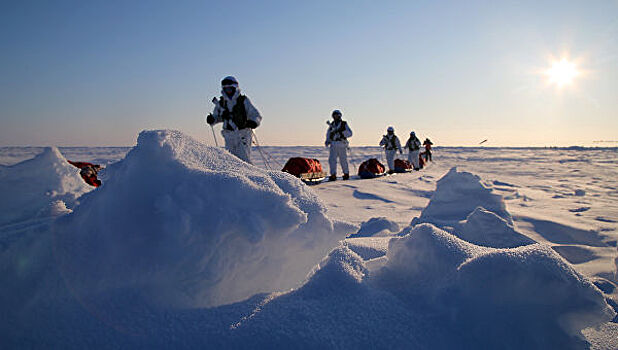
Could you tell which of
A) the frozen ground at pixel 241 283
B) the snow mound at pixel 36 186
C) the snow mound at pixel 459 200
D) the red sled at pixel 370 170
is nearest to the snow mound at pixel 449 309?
the frozen ground at pixel 241 283

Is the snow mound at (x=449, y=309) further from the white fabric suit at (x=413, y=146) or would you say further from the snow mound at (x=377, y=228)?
the white fabric suit at (x=413, y=146)

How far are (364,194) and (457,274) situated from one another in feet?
17.0

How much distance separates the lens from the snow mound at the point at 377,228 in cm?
302

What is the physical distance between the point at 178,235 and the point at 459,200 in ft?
11.8

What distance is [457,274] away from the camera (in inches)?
40.9

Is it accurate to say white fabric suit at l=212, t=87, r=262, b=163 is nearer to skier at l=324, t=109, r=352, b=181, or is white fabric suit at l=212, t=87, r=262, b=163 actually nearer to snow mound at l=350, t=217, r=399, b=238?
snow mound at l=350, t=217, r=399, b=238

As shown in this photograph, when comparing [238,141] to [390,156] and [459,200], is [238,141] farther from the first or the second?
[390,156]

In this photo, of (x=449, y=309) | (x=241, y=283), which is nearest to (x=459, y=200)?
(x=449, y=309)

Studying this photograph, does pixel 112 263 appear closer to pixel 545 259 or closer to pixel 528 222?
pixel 545 259

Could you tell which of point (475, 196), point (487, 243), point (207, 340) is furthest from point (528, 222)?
point (207, 340)

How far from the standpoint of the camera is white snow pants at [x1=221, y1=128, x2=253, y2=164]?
259 inches

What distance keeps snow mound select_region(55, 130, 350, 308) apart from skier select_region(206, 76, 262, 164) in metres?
5.41

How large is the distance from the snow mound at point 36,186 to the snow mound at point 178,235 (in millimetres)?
1290

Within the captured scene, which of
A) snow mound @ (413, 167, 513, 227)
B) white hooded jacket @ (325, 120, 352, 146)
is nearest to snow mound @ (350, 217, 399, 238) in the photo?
snow mound @ (413, 167, 513, 227)
